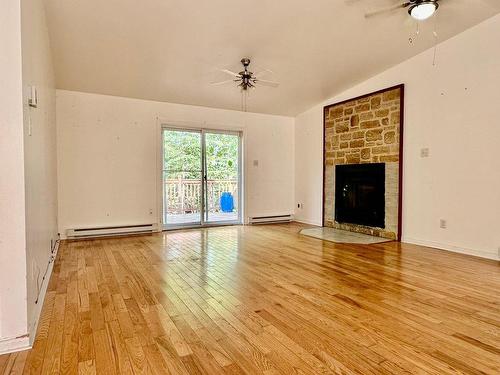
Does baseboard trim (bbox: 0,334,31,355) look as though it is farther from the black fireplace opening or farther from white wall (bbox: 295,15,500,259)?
the black fireplace opening

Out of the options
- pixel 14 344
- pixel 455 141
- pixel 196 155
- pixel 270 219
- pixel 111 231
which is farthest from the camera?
pixel 270 219

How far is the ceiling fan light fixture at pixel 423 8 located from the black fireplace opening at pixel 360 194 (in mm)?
2426

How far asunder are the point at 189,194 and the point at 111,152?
5.47 ft

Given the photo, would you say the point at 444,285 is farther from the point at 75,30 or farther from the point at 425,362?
the point at 75,30

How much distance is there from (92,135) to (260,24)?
3.41m

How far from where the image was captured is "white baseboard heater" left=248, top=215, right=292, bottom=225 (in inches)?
268

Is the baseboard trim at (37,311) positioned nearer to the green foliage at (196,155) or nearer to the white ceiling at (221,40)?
the white ceiling at (221,40)

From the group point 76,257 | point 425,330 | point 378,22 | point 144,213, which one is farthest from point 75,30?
point 425,330

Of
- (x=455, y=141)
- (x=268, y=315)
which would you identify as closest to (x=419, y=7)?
(x=455, y=141)

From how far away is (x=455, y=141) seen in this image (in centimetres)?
424

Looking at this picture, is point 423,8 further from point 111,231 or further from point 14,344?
point 111,231

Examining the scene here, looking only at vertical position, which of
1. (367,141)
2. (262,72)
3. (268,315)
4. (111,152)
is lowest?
(268,315)

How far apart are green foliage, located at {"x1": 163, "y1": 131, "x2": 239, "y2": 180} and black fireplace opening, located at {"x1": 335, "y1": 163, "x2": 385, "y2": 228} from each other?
222 cm

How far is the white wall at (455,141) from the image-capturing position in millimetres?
3885
